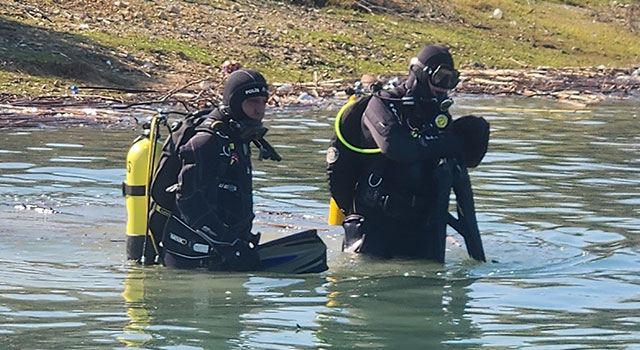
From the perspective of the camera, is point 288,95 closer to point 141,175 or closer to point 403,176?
point 403,176

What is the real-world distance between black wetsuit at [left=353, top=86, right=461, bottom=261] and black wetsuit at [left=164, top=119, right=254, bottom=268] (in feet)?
2.97

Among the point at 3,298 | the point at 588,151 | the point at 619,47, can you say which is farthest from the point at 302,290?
the point at 619,47

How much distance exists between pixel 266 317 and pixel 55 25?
1622 centimetres

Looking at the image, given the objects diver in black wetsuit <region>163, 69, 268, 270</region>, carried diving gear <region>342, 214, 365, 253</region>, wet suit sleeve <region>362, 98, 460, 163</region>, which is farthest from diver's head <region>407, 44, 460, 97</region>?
diver in black wetsuit <region>163, 69, 268, 270</region>

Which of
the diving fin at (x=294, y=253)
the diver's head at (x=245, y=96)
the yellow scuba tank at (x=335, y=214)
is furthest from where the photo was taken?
the yellow scuba tank at (x=335, y=214)

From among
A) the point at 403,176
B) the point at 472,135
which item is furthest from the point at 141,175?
the point at 472,135

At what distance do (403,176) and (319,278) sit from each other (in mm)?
842

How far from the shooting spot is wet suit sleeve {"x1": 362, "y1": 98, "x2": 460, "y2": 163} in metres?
8.26

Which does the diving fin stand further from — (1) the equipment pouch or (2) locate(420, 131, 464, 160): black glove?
(2) locate(420, 131, 464, 160): black glove

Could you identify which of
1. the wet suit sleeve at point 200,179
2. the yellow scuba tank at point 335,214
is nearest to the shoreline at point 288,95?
the yellow scuba tank at point 335,214

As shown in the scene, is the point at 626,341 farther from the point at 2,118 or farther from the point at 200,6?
the point at 200,6

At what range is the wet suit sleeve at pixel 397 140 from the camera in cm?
826

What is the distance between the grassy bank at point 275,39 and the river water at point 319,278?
A: 604cm

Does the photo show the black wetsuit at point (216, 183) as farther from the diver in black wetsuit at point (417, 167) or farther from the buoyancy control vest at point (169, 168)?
the diver in black wetsuit at point (417, 167)
